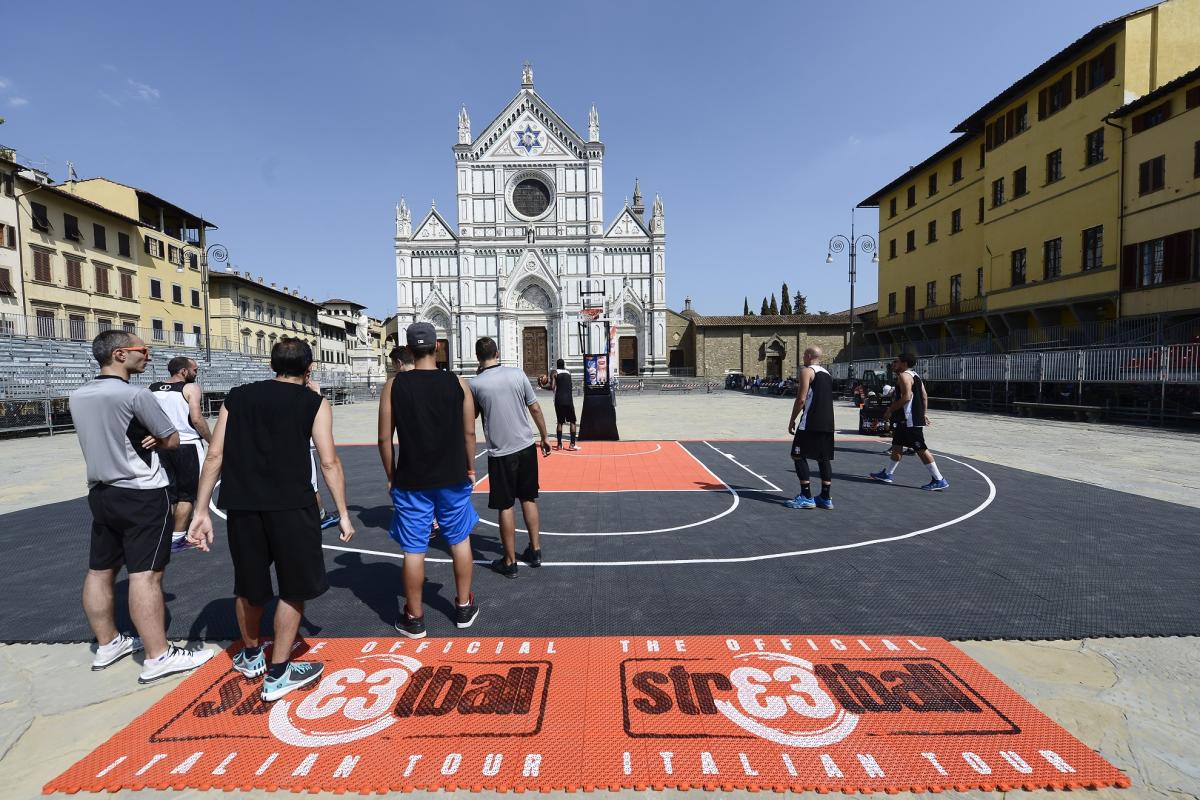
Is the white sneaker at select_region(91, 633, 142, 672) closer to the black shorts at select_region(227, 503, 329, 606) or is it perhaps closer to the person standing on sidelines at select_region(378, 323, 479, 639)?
the black shorts at select_region(227, 503, 329, 606)

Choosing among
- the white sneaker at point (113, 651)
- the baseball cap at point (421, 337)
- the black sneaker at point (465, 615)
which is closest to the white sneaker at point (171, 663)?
the white sneaker at point (113, 651)

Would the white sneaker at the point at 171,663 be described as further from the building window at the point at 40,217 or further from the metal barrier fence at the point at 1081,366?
the building window at the point at 40,217

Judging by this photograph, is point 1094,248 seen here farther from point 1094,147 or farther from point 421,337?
point 421,337

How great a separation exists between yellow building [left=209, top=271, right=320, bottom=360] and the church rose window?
852 inches

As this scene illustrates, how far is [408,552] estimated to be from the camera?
151 inches

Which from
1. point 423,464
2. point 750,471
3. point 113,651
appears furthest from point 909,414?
point 113,651

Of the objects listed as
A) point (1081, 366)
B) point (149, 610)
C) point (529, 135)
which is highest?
point (529, 135)

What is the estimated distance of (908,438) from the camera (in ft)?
28.4

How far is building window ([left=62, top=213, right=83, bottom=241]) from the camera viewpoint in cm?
2955

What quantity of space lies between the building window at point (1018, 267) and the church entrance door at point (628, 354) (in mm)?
28043

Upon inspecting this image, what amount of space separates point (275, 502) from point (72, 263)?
38.4 m

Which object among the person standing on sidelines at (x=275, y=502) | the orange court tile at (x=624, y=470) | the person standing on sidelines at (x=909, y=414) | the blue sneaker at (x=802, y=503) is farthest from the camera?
the orange court tile at (x=624, y=470)

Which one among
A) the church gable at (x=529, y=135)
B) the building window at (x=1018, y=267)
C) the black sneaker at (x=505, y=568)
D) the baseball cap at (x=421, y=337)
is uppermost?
the church gable at (x=529, y=135)

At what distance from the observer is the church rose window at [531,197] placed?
50.6 meters
